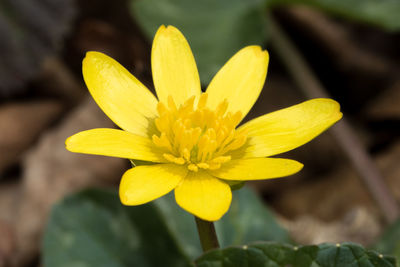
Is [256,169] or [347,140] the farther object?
[347,140]

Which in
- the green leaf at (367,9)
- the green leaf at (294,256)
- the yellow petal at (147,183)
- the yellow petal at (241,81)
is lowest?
the green leaf at (294,256)

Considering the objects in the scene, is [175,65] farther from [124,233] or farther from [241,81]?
[124,233]

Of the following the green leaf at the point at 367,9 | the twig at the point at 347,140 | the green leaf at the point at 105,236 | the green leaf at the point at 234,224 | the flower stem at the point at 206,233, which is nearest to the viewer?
the flower stem at the point at 206,233

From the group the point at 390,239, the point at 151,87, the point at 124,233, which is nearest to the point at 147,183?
the point at 124,233

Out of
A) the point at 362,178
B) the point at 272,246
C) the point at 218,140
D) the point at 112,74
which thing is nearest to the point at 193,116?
the point at 218,140

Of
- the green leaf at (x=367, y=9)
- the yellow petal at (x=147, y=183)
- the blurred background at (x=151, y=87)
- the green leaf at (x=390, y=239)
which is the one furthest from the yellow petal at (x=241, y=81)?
the green leaf at (x=367, y=9)

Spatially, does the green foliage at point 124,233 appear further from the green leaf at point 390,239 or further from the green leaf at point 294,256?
the green leaf at point 294,256

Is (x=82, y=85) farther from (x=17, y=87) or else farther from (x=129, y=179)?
(x=129, y=179)
